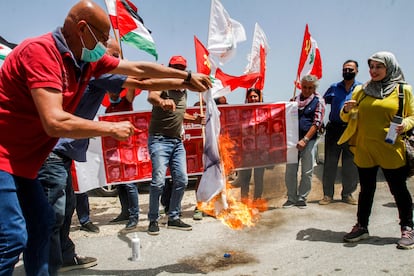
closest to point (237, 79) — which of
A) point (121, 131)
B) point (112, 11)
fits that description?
point (112, 11)

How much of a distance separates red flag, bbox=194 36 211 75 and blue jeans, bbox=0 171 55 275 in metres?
3.57

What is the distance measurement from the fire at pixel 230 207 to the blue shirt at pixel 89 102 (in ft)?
5.96

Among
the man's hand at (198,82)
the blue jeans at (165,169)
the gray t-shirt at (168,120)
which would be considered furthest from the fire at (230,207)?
Answer: the man's hand at (198,82)

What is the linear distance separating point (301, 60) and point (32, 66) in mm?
6020

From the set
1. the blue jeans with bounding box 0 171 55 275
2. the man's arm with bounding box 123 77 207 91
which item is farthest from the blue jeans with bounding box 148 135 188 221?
the blue jeans with bounding box 0 171 55 275

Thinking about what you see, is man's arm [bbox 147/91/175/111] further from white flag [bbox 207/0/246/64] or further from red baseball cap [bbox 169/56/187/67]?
white flag [bbox 207/0/246/64]

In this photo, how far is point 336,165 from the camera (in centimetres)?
710

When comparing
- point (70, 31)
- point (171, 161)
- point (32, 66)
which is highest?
point (70, 31)

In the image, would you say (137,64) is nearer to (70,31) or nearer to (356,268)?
(70,31)

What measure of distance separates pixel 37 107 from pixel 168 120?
10.8 ft

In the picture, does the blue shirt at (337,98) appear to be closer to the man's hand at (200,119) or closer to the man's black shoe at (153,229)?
the man's hand at (200,119)

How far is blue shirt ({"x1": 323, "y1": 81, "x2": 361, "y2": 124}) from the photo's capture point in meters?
6.88

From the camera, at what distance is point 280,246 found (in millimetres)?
4602

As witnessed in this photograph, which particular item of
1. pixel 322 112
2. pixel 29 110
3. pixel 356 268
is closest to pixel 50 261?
pixel 29 110
